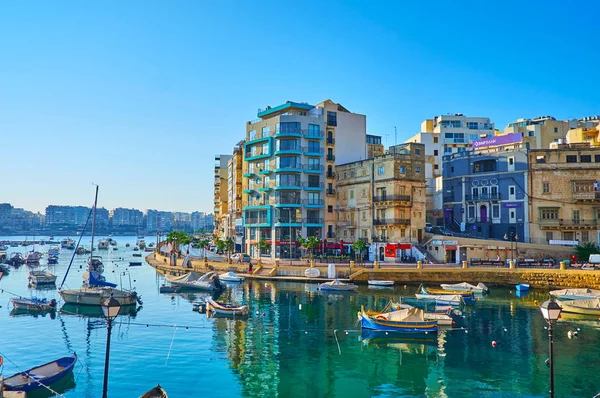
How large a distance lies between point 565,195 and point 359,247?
108 ft

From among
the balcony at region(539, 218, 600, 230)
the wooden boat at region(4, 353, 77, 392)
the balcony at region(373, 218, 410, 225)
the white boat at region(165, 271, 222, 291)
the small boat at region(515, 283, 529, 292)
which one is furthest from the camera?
the balcony at region(373, 218, 410, 225)

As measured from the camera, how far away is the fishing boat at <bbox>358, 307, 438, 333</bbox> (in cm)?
3709

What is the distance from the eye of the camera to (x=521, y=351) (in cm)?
3284

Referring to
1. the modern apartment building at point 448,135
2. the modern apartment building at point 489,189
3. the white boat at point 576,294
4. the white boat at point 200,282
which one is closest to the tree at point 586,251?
the modern apartment building at point 489,189

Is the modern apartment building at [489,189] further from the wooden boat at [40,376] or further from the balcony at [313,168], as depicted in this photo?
the wooden boat at [40,376]

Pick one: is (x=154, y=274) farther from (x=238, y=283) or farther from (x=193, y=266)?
(x=238, y=283)

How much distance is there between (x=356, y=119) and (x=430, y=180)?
23176 mm

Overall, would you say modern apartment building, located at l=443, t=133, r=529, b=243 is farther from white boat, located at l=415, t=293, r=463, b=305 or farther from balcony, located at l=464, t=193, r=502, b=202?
white boat, located at l=415, t=293, r=463, b=305

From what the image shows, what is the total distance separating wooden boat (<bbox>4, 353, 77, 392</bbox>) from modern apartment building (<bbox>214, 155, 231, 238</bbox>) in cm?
9962

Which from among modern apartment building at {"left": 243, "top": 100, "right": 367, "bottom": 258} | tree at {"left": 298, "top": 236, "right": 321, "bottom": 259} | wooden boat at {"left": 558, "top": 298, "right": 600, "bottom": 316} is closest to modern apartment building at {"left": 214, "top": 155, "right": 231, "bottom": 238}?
modern apartment building at {"left": 243, "top": 100, "right": 367, "bottom": 258}

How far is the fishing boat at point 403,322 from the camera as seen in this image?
122ft

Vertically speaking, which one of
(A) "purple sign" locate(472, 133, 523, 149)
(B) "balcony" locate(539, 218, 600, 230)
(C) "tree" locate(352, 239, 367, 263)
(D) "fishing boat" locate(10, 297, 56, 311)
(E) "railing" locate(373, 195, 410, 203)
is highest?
(A) "purple sign" locate(472, 133, 523, 149)

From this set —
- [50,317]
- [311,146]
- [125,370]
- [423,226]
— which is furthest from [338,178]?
[125,370]

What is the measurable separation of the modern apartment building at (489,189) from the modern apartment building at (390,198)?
26.0 ft
